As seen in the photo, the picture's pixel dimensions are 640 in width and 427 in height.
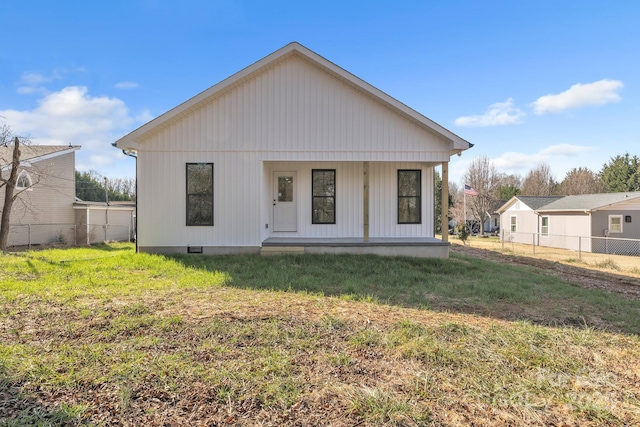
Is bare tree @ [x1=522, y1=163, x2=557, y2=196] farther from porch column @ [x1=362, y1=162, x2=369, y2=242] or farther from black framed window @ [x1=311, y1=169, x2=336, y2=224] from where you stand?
porch column @ [x1=362, y1=162, x2=369, y2=242]

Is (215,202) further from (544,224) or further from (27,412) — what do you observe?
(544,224)

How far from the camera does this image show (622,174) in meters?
39.8

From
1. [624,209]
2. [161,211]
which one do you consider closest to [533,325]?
[161,211]

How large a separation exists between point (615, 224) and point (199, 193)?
2466 cm

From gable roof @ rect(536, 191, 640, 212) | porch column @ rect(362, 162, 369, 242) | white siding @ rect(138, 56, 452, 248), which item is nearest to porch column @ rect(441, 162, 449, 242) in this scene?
white siding @ rect(138, 56, 452, 248)

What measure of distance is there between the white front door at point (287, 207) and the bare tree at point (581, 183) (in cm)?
4390

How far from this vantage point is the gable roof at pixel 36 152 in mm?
16328

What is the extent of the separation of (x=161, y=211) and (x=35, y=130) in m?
10.2

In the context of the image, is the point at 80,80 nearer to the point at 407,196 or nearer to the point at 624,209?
the point at 407,196

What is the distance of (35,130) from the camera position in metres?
14.5

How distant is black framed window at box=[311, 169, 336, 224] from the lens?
410 inches

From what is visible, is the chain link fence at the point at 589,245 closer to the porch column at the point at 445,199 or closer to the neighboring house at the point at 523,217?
the neighboring house at the point at 523,217

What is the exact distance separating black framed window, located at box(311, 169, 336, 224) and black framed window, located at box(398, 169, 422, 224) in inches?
Result: 83.2

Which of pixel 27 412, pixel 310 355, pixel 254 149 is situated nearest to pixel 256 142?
pixel 254 149
